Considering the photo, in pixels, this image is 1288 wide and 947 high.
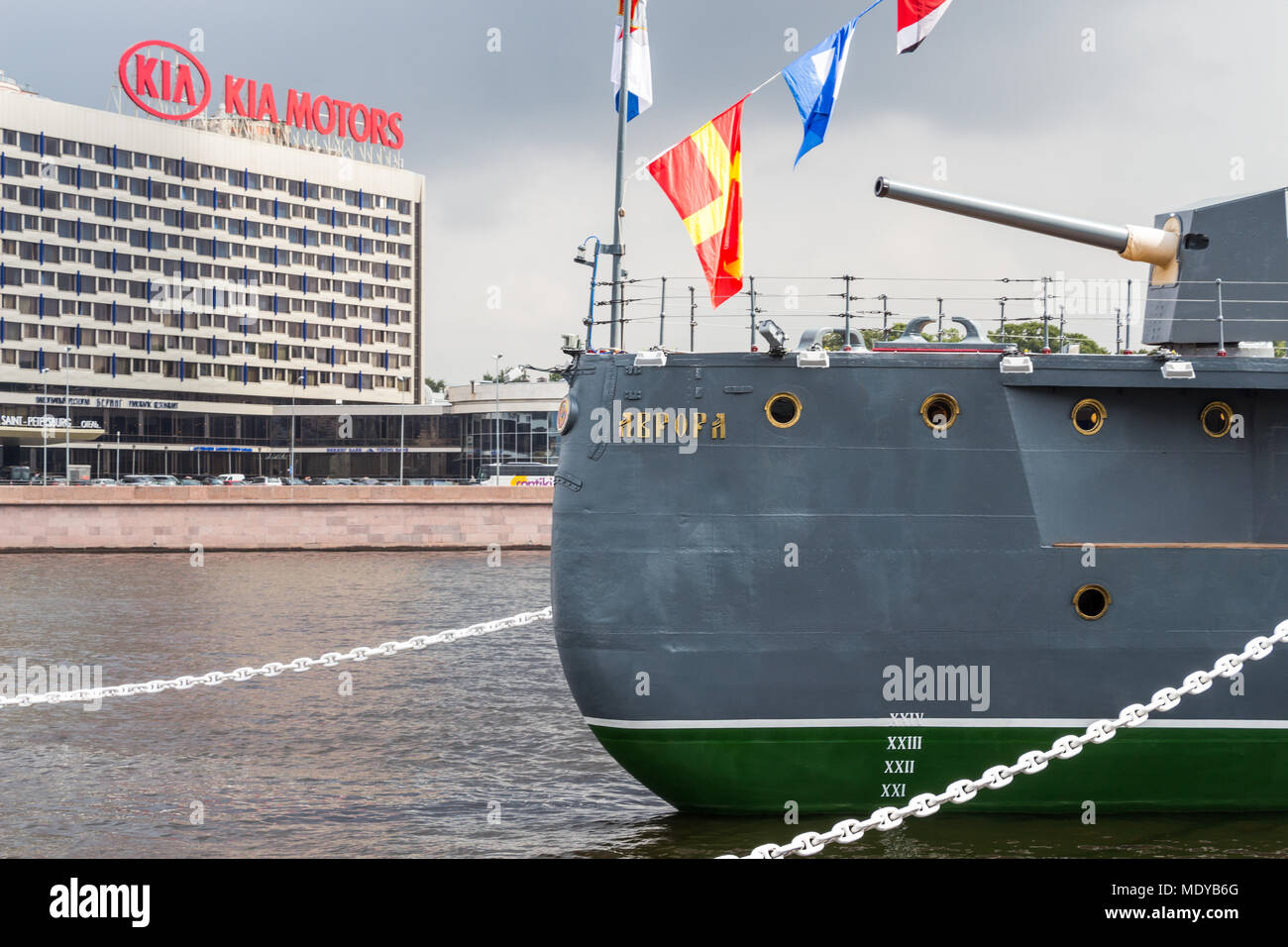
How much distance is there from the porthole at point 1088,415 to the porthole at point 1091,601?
1.60 metres

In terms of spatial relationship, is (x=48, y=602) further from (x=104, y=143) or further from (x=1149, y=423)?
(x=104, y=143)

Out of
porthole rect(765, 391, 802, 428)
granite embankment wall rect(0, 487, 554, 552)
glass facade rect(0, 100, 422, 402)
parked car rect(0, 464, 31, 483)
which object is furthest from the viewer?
glass facade rect(0, 100, 422, 402)

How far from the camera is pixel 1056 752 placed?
11.3 m

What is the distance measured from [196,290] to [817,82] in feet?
390

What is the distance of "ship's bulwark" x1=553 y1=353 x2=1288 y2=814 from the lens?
487 inches

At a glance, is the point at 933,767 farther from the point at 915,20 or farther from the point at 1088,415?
the point at 915,20

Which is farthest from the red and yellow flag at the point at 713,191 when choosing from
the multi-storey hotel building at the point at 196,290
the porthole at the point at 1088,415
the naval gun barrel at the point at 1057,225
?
the multi-storey hotel building at the point at 196,290

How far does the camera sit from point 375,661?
91.0 ft

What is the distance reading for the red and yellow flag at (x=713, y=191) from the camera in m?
12.7

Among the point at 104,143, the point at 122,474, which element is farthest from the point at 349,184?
the point at 122,474

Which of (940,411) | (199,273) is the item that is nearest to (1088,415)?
(940,411)

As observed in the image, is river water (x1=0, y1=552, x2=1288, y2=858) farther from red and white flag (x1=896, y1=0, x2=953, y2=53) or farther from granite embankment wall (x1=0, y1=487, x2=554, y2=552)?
granite embankment wall (x1=0, y1=487, x2=554, y2=552)

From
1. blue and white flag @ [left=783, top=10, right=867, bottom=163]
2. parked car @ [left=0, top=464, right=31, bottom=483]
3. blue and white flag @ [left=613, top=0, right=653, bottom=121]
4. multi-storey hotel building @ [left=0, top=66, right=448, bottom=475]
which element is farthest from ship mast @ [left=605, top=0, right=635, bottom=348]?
multi-storey hotel building @ [left=0, top=66, right=448, bottom=475]

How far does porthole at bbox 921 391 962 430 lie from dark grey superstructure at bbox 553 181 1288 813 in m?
0.02
